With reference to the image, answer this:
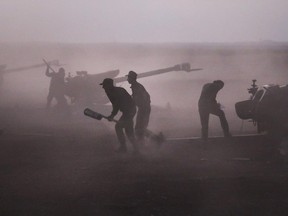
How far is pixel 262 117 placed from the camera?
12.2m

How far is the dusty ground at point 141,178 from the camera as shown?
25.6 feet

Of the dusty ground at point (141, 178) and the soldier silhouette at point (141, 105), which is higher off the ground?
the soldier silhouette at point (141, 105)

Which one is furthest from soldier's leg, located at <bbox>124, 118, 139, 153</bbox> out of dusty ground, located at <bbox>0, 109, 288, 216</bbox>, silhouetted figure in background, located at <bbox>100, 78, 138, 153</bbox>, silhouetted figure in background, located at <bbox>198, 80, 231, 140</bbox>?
silhouetted figure in background, located at <bbox>198, 80, 231, 140</bbox>

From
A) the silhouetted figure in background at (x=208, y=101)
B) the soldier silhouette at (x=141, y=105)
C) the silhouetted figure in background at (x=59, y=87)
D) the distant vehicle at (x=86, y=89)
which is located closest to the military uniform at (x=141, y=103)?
the soldier silhouette at (x=141, y=105)

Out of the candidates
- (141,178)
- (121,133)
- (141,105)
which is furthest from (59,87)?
(141,178)

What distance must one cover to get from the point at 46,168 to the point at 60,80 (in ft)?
38.6

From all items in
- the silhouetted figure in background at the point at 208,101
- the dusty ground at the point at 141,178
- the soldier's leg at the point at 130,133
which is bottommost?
the dusty ground at the point at 141,178

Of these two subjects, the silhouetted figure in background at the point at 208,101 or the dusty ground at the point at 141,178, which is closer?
the dusty ground at the point at 141,178

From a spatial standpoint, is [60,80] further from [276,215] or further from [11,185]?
[276,215]

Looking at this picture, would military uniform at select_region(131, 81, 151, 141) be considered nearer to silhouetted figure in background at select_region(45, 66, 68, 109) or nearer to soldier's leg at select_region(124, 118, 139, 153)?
soldier's leg at select_region(124, 118, 139, 153)

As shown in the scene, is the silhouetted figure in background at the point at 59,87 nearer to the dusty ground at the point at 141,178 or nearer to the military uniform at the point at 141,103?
the dusty ground at the point at 141,178

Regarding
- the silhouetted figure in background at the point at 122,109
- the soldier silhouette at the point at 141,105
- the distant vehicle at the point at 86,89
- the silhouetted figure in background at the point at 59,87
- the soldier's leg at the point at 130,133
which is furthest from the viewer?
the silhouetted figure in background at the point at 59,87

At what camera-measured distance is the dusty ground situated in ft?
25.6

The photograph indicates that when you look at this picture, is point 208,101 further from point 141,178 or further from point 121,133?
point 141,178
